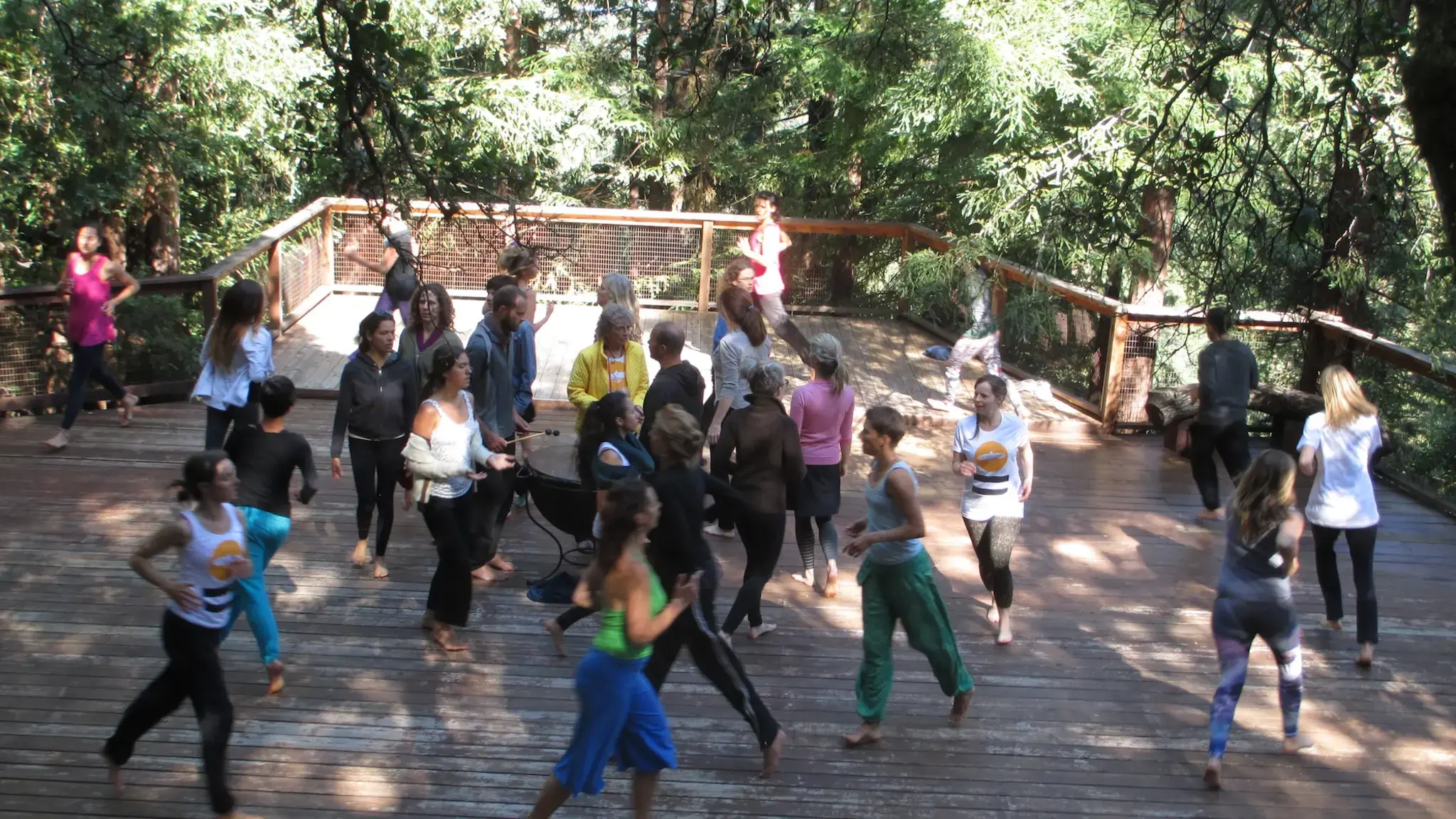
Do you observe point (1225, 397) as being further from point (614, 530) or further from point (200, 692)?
point (200, 692)

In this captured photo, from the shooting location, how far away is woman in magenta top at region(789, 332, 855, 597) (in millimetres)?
6902

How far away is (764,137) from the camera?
18.5 metres

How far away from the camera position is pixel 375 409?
689cm

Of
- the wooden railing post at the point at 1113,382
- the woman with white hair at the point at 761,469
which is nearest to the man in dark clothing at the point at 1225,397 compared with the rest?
the wooden railing post at the point at 1113,382

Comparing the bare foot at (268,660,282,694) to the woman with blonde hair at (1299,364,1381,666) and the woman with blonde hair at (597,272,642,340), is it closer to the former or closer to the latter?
the woman with blonde hair at (597,272,642,340)

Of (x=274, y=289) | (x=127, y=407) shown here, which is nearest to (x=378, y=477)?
(x=127, y=407)

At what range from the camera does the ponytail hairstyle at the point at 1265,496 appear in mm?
5254

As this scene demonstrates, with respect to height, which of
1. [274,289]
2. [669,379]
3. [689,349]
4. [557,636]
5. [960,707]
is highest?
[669,379]

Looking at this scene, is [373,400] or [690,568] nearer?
[690,568]

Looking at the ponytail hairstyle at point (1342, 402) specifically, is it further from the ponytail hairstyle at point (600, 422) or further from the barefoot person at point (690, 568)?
the ponytail hairstyle at point (600, 422)

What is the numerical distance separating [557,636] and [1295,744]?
342 cm

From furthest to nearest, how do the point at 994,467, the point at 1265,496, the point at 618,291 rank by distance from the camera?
the point at 618,291
the point at 994,467
the point at 1265,496

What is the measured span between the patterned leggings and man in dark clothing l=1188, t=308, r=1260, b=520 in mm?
3258

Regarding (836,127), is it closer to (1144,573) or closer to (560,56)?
(560,56)
